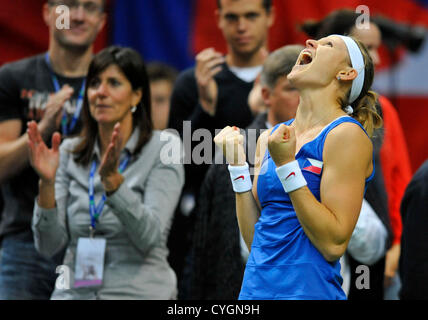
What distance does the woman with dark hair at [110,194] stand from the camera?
128 inches

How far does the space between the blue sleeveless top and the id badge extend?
1.02 meters

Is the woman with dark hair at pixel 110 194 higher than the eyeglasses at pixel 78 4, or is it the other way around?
the eyeglasses at pixel 78 4

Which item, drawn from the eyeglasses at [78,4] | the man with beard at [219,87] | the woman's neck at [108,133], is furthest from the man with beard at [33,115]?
the man with beard at [219,87]

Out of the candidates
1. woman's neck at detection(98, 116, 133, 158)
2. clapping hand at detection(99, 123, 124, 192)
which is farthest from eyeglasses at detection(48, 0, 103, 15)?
clapping hand at detection(99, 123, 124, 192)

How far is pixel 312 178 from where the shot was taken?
7.86 feet

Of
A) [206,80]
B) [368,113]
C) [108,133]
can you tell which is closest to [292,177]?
[368,113]

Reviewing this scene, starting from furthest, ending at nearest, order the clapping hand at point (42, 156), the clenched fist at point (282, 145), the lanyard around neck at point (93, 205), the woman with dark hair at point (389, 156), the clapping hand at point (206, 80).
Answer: the woman with dark hair at point (389, 156) → the clapping hand at point (206, 80) → the lanyard around neck at point (93, 205) → the clapping hand at point (42, 156) → the clenched fist at point (282, 145)

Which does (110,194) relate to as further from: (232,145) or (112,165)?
(232,145)

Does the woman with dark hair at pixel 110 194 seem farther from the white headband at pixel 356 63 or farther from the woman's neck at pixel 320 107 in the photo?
the white headband at pixel 356 63

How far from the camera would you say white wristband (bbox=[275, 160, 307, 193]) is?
90.0 inches

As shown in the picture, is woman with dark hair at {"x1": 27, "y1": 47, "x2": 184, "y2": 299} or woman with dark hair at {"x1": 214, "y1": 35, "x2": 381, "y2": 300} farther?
woman with dark hair at {"x1": 27, "y1": 47, "x2": 184, "y2": 299}

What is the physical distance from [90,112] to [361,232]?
1384 millimetres

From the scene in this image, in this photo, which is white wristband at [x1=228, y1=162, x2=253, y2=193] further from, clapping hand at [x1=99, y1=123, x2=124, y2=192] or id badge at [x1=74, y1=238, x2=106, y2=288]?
id badge at [x1=74, y1=238, x2=106, y2=288]

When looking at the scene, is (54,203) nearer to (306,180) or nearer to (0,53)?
(306,180)
